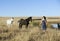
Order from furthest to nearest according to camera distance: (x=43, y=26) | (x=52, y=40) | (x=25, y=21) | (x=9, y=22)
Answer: (x=9, y=22) → (x=25, y=21) → (x=43, y=26) → (x=52, y=40)

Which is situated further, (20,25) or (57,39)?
(20,25)

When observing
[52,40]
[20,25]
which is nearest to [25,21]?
[20,25]

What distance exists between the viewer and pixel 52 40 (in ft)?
40.0

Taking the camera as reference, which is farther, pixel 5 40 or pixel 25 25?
pixel 25 25

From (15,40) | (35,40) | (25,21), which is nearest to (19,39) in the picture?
(15,40)

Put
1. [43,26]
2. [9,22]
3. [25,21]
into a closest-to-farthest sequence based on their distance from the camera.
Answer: [43,26] < [25,21] < [9,22]

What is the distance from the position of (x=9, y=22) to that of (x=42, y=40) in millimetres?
14492

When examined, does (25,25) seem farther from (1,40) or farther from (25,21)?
(1,40)

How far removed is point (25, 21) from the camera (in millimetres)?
24734

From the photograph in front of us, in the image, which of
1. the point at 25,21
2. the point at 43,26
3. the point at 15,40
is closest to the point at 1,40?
the point at 15,40

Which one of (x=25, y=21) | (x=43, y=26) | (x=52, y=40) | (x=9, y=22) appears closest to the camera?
(x=52, y=40)

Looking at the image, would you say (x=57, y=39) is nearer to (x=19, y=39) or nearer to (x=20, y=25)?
(x=19, y=39)

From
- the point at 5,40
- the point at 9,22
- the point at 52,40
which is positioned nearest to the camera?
the point at 52,40

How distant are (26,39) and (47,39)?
135 centimetres
